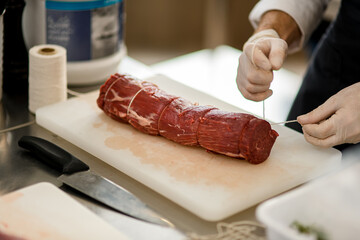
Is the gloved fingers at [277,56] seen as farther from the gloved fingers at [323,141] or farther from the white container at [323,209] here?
the white container at [323,209]

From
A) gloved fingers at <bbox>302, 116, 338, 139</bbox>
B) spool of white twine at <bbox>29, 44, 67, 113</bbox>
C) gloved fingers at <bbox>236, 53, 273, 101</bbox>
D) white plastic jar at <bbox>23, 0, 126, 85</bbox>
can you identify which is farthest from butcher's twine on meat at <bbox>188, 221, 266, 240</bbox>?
white plastic jar at <bbox>23, 0, 126, 85</bbox>

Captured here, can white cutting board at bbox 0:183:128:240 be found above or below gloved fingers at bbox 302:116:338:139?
below

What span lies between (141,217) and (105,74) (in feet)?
2.98

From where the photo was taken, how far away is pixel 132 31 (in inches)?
190

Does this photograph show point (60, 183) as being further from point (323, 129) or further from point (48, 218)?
point (323, 129)

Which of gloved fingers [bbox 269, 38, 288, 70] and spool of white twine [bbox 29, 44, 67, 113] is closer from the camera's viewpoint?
gloved fingers [bbox 269, 38, 288, 70]

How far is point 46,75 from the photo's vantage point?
182 centimetres

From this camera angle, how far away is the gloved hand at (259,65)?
1.66 meters

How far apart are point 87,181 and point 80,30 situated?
27.8 inches

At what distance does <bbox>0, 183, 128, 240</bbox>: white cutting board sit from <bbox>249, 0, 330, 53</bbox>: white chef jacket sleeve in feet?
3.60

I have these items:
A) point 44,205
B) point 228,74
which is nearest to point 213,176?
point 44,205

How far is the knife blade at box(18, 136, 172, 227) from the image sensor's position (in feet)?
4.50

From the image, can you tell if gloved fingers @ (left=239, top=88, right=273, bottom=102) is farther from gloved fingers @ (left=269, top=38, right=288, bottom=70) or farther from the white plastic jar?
the white plastic jar

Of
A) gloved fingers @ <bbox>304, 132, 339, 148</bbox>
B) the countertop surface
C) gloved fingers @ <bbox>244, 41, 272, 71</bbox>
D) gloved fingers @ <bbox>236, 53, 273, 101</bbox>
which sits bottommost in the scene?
the countertop surface
